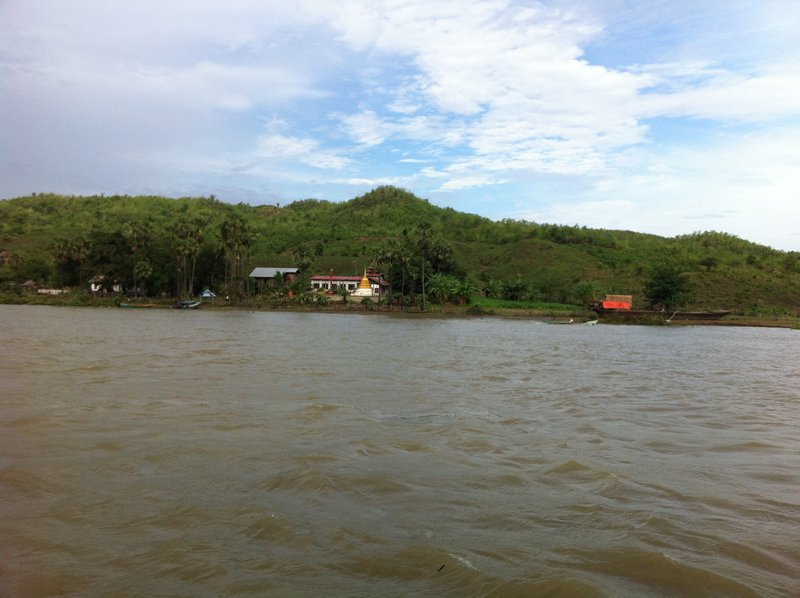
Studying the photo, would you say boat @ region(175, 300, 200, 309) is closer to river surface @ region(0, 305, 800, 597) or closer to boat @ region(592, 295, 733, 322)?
boat @ region(592, 295, 733, 322)

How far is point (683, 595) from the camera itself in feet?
16.4

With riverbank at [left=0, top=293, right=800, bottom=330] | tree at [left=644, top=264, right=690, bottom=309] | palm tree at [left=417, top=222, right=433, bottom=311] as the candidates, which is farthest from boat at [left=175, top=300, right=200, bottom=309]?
tree at [left=644, top=264, right=690, bottom=309]

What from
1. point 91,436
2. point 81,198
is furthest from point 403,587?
point 81,198

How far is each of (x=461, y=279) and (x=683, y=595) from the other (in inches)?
2956

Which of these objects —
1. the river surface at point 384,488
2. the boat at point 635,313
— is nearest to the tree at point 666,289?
the boat at point 635,313

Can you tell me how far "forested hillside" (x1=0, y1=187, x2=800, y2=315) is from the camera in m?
74.2

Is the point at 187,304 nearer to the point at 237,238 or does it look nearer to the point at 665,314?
the point at 237,238

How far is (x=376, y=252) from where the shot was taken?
7838 cm

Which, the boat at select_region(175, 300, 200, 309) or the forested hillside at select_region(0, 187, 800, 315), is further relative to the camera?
the forested hillside at select_region(0, 187, 800, 315)

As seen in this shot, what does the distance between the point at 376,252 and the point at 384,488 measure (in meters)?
71.5

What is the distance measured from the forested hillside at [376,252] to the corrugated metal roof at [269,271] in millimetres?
1630

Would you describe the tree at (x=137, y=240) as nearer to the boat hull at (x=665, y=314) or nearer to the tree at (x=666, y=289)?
the boat hull at (x=665, y=314)

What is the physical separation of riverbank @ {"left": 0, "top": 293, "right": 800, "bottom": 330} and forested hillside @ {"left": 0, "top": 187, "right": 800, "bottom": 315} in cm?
310

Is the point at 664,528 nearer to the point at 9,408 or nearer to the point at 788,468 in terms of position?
the point at 788,468
